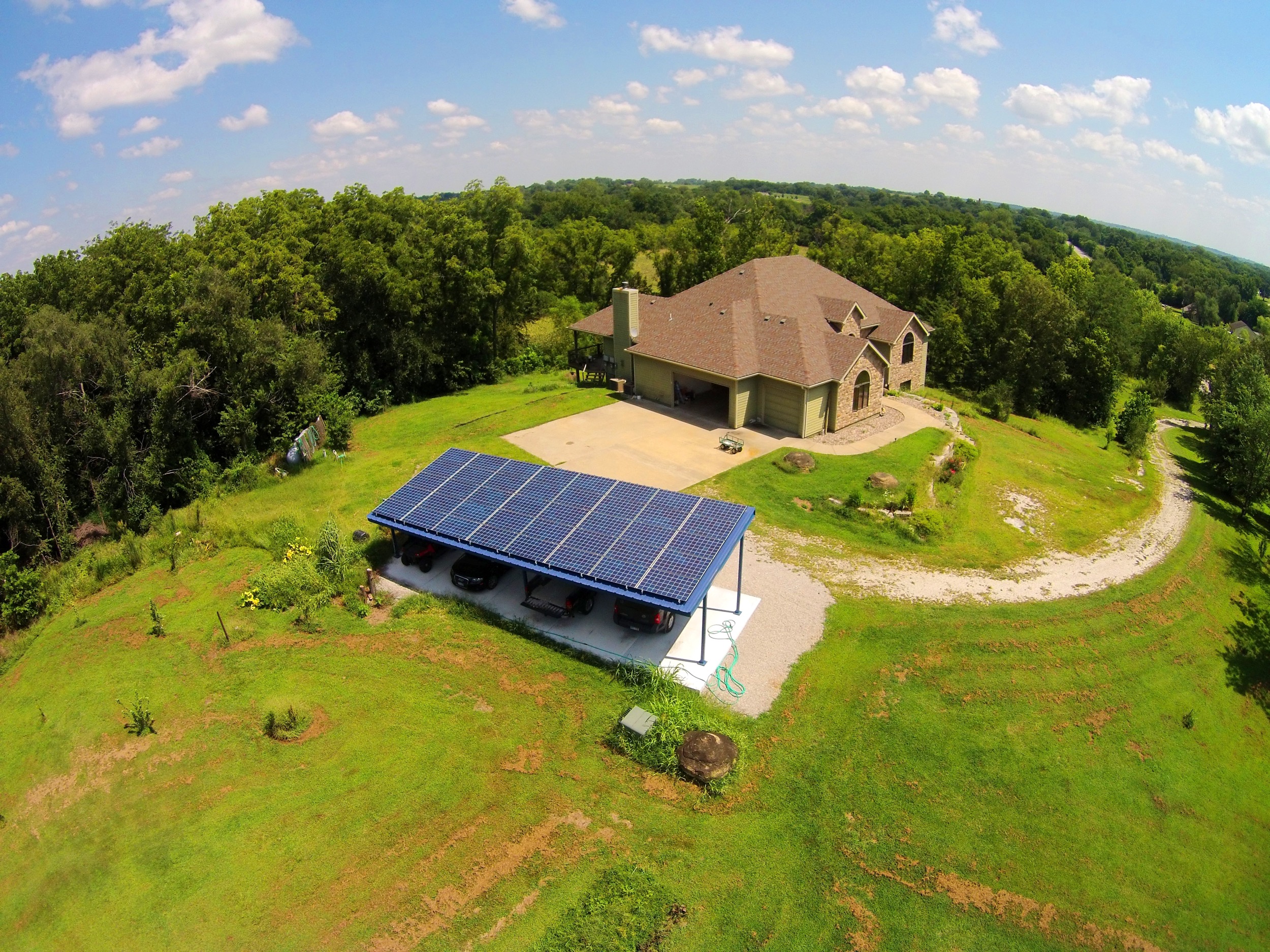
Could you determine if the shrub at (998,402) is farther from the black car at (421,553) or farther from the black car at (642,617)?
the black car at (421,553)

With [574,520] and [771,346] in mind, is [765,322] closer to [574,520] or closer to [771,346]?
[771,346]

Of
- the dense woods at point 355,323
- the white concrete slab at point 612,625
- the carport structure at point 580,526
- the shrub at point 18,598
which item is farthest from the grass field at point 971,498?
the shrub at point 18,598

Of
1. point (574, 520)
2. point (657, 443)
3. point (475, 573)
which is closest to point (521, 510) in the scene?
point (574, 520)

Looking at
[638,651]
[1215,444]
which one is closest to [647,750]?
[638,651]

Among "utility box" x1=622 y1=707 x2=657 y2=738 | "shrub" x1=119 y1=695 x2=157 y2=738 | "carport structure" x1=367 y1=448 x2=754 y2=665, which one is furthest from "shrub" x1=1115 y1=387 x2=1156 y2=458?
"shrub" x1=119 y1=695 x2=157 y2=738

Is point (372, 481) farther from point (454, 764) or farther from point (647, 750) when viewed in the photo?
point (647, 750)

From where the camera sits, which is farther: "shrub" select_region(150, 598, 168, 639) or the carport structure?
"shrub" select_region(150, 598, 168, 639)

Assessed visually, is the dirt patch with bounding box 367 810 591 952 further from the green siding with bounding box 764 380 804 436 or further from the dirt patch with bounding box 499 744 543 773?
the green siding with bounding box 764 380 804 436
